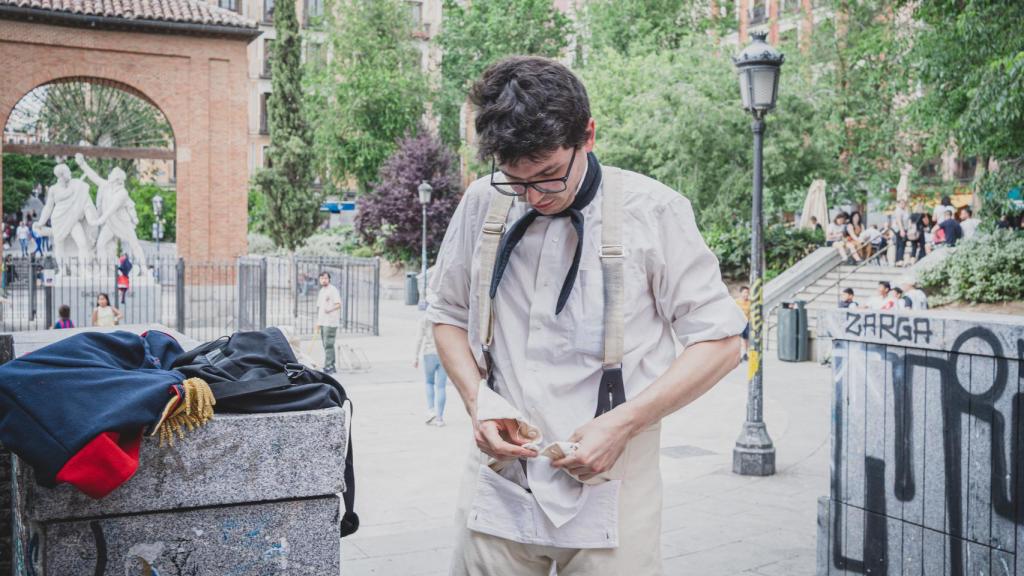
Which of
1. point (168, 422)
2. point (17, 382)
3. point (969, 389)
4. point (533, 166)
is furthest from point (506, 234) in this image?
point (969, 389)

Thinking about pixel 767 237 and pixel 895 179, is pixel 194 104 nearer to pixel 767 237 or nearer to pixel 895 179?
pixel 767 237

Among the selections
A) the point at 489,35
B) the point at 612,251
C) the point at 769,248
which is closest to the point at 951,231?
the point at 769,248

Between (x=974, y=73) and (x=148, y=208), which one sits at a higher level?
(x=148, y=208)

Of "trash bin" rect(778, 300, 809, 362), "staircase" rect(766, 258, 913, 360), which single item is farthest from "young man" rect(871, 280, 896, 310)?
"staircase" rect(766, 258, 913, 360)

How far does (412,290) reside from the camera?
33.4 m

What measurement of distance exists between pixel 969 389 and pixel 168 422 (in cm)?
328

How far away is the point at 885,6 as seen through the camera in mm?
33719

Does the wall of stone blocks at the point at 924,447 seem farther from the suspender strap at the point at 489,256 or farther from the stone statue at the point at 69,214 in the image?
the stone statue at the point at 69,214

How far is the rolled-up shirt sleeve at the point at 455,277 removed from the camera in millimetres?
2590

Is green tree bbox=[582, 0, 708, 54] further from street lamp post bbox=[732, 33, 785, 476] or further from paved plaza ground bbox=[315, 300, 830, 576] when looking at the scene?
street lamp post bbox=[732, 33, 785, 476]

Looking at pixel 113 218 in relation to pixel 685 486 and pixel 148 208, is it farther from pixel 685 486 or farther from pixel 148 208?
pixel 148 208

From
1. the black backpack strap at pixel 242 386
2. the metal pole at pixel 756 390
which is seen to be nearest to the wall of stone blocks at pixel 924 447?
the black backpack strap at pixel 242 386

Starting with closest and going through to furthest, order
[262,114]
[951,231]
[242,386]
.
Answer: [242,386]
[951,231]
[262,114]

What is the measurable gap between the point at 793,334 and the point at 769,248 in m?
9.38
